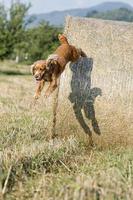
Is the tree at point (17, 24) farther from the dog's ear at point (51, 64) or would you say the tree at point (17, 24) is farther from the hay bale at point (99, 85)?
the dog's ear at point (51, 64)

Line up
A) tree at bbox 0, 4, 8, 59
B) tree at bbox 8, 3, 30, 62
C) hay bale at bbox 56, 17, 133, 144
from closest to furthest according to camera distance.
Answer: hay bale at bbox 56, 17, 133, 144 → tree at bbox 0, 4, 8, 59 → tree at bbox 8, 3, 30, 62

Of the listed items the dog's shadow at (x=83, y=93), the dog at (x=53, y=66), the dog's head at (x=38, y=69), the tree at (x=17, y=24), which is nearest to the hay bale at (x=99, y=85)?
the dog's shadow at (x=83, y=93)

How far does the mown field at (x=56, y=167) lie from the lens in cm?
480

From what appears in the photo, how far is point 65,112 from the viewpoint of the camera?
8.25 meters

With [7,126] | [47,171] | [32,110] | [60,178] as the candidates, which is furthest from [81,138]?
[32,110]

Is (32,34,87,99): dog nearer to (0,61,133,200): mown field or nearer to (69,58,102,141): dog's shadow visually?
(69,58,102,141): dog's shadow

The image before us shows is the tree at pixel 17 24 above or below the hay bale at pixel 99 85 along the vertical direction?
below

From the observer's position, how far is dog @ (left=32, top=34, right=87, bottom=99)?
23.4 feet

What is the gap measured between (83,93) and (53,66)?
0.92 metres

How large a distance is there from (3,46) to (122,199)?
28.5 meters

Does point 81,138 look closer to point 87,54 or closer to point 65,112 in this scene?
point 65,112

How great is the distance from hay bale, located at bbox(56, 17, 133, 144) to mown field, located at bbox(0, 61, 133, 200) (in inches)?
10.1

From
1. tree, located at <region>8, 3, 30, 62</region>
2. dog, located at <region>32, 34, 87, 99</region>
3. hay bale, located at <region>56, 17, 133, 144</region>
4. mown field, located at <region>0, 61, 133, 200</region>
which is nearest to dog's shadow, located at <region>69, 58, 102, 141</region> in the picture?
hay bale, located at <region>56, 17, 133, 144</region>

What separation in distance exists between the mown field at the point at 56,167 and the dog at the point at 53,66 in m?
0.73
